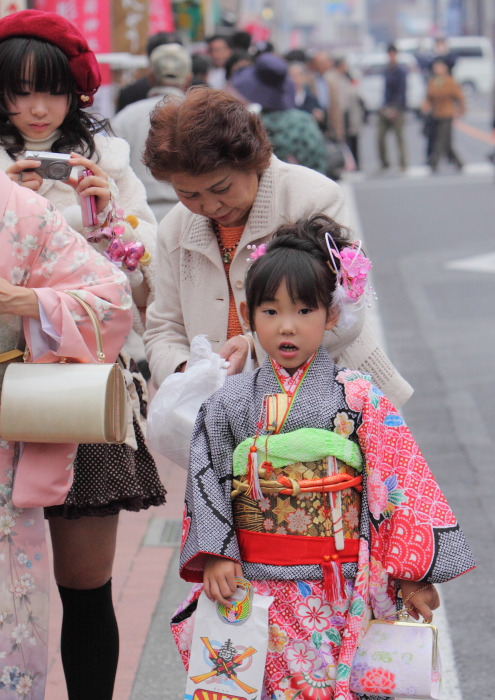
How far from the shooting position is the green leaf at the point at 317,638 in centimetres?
211

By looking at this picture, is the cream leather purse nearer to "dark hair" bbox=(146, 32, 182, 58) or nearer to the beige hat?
the beige hat

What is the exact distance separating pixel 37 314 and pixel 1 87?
2.40 ft

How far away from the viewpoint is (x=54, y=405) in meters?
2.07

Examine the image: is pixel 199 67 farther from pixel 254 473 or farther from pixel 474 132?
pixel 474 132

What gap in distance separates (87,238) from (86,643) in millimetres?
1082

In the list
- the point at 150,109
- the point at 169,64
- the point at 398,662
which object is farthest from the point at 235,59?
the point at 398,662

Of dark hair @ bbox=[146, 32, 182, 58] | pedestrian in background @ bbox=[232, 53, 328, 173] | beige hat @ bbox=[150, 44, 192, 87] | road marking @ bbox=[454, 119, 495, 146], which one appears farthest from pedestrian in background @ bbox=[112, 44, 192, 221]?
road marking @ bbox=[454, 119, 495, 146]

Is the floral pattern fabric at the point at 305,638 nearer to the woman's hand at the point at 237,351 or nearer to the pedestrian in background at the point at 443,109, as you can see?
the woman's hand at the point at 237,351

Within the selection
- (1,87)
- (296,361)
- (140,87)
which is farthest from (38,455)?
(140,87)

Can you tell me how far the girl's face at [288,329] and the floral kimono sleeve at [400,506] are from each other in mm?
126

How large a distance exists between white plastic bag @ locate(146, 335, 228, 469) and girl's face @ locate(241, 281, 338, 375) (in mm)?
195

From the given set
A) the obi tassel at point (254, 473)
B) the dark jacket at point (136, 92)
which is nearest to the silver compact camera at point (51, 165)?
the obi tassel at point (254, 473)

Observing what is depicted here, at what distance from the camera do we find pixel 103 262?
2.27m

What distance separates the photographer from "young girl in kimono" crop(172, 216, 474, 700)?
2.10 m
